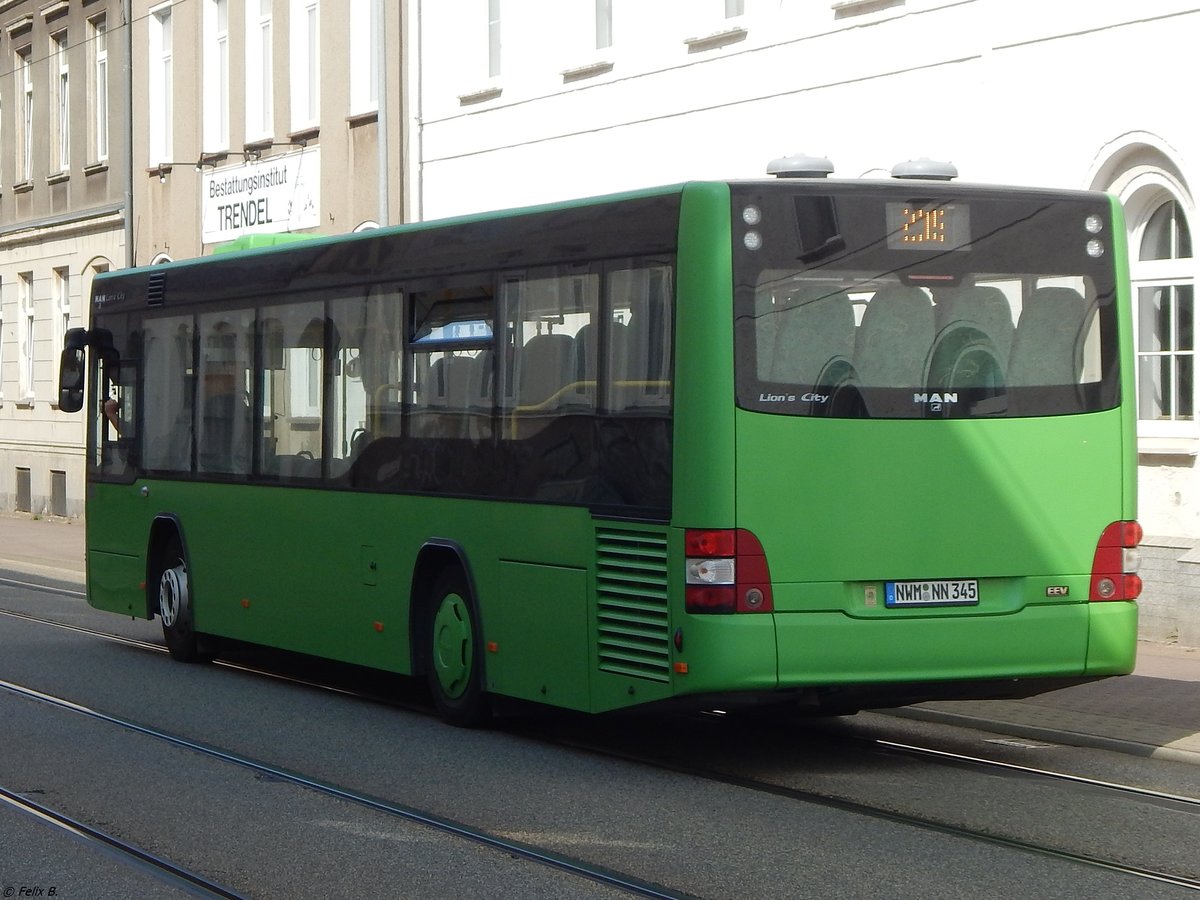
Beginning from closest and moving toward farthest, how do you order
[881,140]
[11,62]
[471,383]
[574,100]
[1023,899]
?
[1023,899] → [471,383] → [881,140] → [574,100] → [11,62]

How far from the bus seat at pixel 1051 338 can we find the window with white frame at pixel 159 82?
91.8ft

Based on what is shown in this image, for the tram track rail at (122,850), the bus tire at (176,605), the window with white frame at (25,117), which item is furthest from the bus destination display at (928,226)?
the window with white frame at (25,117)

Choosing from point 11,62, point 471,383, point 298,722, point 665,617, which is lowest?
point 298,722

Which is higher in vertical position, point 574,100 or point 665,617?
point 574,100

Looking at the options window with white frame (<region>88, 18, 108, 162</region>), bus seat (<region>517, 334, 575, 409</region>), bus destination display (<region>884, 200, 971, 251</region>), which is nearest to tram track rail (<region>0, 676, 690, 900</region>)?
bus seat (<region>517, 334, 575, 409</region>)

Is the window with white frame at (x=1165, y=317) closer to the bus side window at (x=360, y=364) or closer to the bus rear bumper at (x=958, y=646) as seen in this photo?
the bus rear bumper at (x=958, y=646)

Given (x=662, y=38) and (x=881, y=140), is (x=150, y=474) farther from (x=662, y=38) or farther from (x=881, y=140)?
(x=662, y=38)

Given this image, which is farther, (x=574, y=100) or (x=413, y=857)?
(x=574, y=100)

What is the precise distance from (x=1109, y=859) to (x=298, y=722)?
18.0 ft

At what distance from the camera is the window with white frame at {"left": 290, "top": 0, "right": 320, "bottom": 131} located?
30422 mm

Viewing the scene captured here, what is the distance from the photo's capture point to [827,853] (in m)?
7.57

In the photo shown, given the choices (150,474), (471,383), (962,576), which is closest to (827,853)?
(962,576)

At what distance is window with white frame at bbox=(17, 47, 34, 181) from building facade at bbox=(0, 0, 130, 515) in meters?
0.03

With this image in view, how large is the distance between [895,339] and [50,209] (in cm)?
3283
